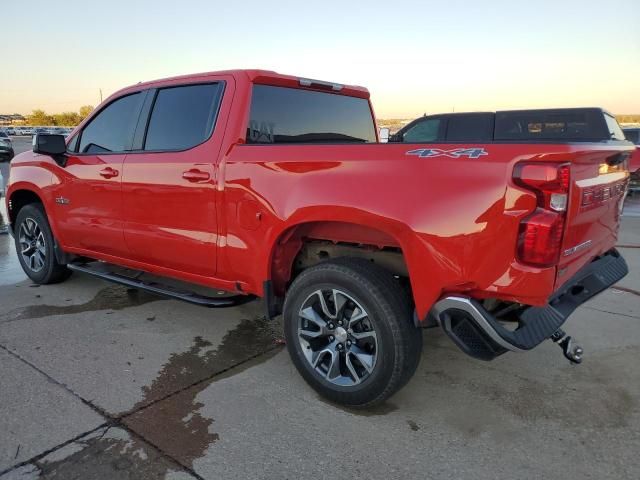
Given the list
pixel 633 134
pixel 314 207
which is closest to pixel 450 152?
pixel 314 207

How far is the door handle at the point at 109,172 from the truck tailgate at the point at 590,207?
3.30 m

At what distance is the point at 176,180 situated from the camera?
359 centimetres

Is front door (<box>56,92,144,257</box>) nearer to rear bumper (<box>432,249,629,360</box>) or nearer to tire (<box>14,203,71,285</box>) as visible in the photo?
tire (<box>14,203,71,285</box>)

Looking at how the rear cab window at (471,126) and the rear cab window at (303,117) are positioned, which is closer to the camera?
the rear cab window at (303,117)

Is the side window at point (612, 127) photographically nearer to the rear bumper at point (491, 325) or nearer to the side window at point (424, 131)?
the side window at point (424, 131)

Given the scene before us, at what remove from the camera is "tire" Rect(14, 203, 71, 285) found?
5.11 metres

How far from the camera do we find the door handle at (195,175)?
342cm

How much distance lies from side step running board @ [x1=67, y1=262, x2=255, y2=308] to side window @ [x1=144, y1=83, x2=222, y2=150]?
42.1 inches

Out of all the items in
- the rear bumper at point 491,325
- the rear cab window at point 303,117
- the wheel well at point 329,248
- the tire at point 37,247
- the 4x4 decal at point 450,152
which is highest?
the rear cab window at point 303,117

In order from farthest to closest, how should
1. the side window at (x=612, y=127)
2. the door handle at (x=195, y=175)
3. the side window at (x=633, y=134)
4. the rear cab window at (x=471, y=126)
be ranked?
the side window at (x=633, y=134), the rear cab window at (x=471, y=126), the side window at (x=612, y=127), the door handle at (x=195, y=175)

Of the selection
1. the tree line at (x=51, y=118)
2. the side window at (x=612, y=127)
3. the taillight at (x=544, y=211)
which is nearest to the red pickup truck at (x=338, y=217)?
the taillight at (x=544, y=211)

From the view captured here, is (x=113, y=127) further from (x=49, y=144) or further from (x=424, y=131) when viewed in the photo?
(x=424, y=131)

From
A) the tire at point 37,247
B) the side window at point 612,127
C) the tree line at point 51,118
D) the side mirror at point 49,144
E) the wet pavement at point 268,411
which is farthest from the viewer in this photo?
the tree line at point 51,118

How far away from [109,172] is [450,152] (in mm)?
2923
